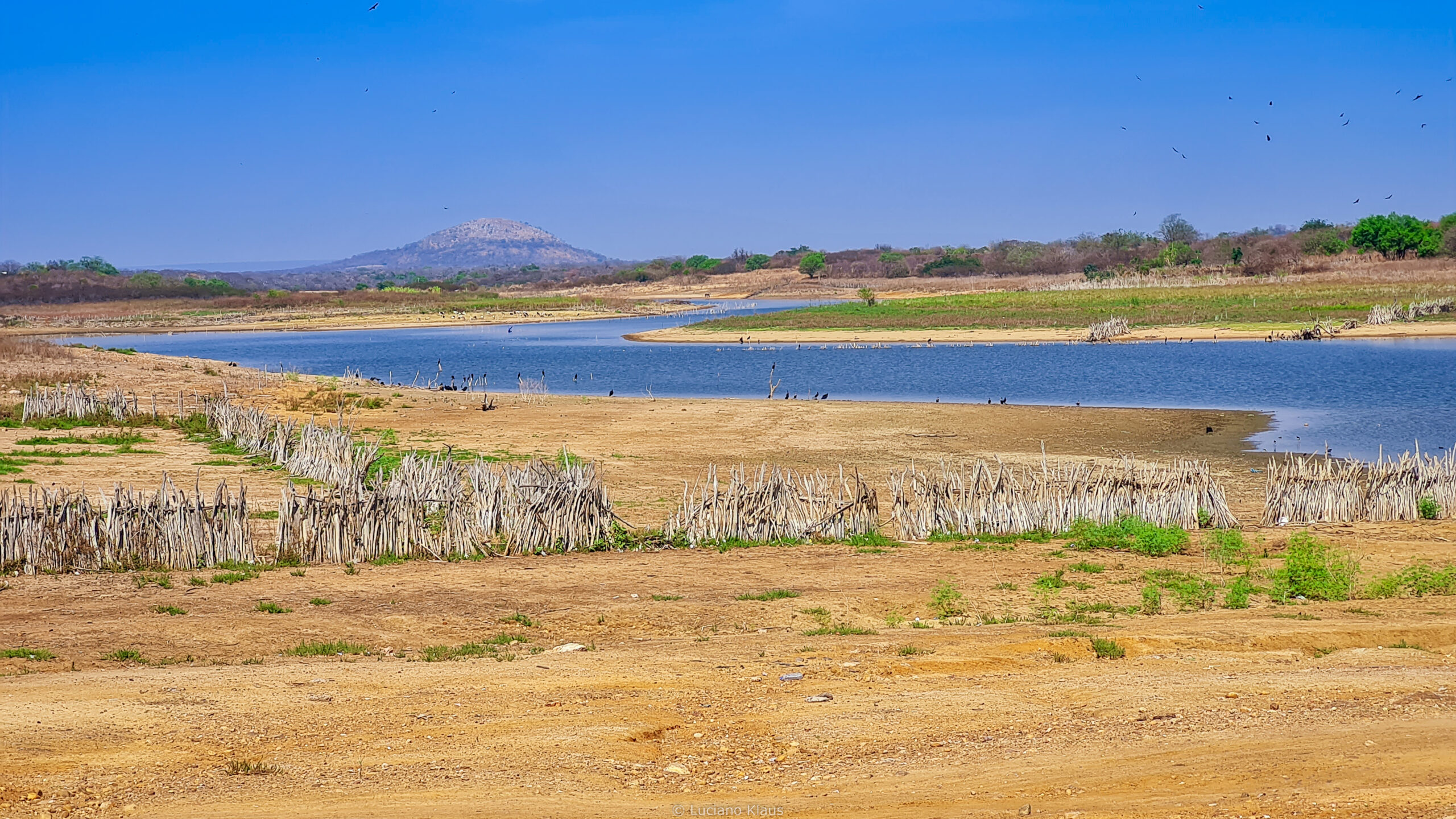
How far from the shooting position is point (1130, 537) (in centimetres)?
1292

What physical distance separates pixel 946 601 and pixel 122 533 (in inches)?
321

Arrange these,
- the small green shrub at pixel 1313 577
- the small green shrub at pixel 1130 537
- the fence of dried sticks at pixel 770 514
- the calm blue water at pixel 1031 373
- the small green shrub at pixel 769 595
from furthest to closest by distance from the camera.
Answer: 1. the calm blue water at pixel 1031 373
2. the fence of dried sticks at pixel 770 514
3. the small green shrub at pixel 1130 537
4. the small green shrub at pixel 769 595
5. the small green shrub at pixel 1313 577

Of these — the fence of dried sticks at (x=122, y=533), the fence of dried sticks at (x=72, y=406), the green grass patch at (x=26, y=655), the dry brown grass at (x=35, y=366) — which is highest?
the dry brown grass at (x=35, y=366)

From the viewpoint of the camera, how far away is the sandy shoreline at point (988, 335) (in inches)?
1718

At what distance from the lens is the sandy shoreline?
43625mm

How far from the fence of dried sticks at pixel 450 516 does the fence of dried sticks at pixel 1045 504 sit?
3.59m

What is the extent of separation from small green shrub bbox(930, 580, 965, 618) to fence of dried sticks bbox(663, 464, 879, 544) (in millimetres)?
2610

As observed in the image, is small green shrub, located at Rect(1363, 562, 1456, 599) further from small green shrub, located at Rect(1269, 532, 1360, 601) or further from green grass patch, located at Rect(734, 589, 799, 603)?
green grass patch, located at Rect(734, 589, 799, 603)

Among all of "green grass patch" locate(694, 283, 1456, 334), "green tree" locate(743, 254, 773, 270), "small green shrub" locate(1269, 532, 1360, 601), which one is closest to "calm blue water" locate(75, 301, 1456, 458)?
"green grass patch" locate(694, 283, 1456, 334)

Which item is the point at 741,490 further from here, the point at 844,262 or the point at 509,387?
the point at 844,262

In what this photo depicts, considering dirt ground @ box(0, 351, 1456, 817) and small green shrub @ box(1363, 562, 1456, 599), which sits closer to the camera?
dirt ground @ box(0, 351, 1456, 817)

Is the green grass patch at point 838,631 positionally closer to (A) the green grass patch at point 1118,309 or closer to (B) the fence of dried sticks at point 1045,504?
(B) the fence of dried sticks at point 1045,504

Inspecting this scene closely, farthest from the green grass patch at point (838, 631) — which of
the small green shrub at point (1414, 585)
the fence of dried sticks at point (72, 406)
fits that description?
the fence of dried sticks at point (72, 406)

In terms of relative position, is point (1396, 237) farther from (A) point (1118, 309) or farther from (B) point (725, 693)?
(B) point (725, 693)
